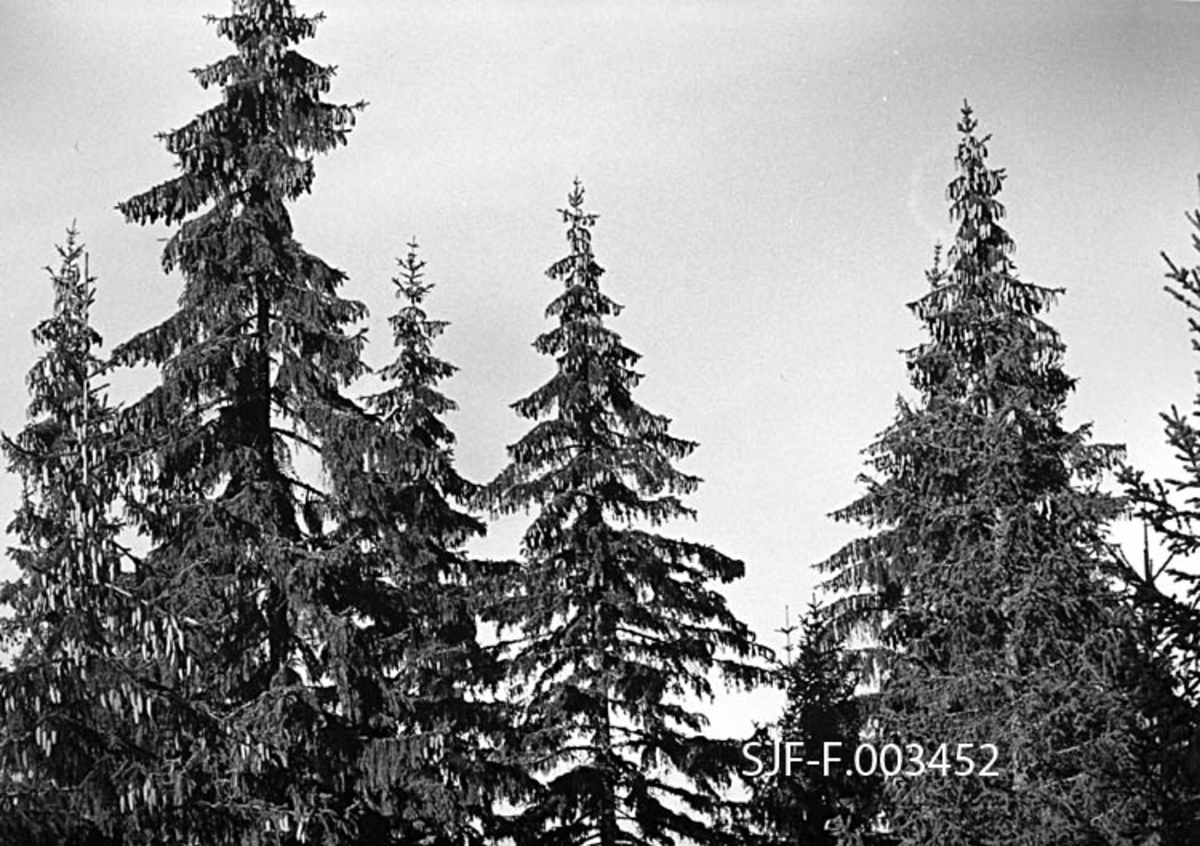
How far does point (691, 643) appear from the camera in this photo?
22.2 m

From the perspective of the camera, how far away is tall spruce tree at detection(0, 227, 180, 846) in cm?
1273

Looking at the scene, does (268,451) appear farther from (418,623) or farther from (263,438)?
(418,623)

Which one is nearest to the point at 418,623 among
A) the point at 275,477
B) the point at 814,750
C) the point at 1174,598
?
the point at 275,477

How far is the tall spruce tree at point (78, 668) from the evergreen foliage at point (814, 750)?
10502 mm

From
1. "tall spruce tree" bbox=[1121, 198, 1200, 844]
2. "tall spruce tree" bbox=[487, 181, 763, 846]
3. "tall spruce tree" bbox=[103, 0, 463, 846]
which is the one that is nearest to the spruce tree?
"tall spruce tree" bbox=[103, 0, 463, 846]

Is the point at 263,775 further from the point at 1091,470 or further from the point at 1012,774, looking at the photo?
the point at 1091,470

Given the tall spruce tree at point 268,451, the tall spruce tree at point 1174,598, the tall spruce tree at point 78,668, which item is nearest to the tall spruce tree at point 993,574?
the tall spruce tree at point 1174,598

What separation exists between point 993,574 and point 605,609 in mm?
5316

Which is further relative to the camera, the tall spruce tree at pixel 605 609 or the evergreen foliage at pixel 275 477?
the tall spruce tree at pixel 605 609

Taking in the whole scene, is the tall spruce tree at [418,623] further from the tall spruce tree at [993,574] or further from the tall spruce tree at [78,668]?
the tall spruce tree at [993,574]

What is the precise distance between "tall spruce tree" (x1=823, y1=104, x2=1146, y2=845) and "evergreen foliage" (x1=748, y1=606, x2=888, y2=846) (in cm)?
156

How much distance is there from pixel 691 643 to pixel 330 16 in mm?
9258

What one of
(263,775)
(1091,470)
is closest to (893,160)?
(1091,470)

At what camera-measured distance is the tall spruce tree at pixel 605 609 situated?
2133 centimetres
